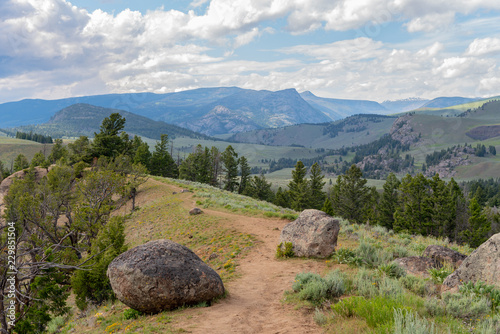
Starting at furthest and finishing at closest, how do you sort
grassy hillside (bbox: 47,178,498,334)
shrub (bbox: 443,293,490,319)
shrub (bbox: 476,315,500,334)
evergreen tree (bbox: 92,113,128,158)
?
evergreen tree (bbox: 92,113,128,158) → shrub (bbox: 443,293,490,319) → grassy hillside (bbox: 47,178,498,334) → shrub (bbox: 476,315,500,334)

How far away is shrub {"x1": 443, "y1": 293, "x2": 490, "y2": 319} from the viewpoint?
699cm

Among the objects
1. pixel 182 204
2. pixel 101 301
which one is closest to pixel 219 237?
pixel 101 301

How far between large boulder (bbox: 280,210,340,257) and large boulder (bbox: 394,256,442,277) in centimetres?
330

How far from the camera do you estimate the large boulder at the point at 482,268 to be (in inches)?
340

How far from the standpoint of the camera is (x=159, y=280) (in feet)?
30.3

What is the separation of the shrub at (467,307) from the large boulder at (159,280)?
688 cm

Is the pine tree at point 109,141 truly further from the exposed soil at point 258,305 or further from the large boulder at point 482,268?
the large boulder at point 482,268

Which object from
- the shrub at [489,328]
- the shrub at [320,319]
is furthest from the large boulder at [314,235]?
the shrub at [489,328]

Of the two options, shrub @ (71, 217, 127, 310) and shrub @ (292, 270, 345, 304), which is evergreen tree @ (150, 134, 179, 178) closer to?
shrub @ (71, 217, 127, 310)

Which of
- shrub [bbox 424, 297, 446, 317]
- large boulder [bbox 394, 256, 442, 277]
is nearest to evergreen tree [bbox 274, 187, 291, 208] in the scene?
large boulder [bbox 394, 256, 442, 277]

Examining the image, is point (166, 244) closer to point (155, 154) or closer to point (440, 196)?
point (440, 196)

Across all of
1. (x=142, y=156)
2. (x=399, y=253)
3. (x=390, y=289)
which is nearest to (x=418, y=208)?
(x=399, y=253)

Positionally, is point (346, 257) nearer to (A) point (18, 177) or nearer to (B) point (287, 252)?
(B) point (287, 252)

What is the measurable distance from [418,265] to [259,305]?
272 inches
